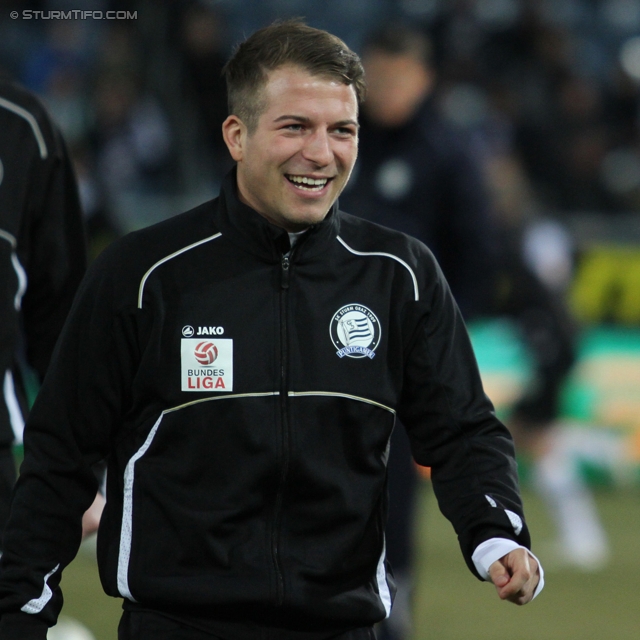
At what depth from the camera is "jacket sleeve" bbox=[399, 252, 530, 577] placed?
99.5 inches

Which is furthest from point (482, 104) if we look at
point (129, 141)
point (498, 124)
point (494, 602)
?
point (494, 602)

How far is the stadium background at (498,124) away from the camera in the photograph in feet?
29.1

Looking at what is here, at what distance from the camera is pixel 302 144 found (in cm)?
244

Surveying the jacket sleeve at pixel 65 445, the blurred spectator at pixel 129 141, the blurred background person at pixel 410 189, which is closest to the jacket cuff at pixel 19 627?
the jacket sleeve at pixel 65 445

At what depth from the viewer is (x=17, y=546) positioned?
2408 millimetres

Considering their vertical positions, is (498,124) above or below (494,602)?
above

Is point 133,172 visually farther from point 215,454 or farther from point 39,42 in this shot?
point 215,454

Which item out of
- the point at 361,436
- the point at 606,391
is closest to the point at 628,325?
the point at 606,391

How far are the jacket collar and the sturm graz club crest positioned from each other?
14 cm

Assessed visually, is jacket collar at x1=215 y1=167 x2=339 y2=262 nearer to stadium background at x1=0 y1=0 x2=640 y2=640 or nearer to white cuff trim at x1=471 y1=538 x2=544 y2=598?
white cuff trim at x1=471 y1=538 x2=544 y2=598

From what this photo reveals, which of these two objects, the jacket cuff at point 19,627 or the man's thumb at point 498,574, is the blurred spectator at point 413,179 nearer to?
the man's thumb at point 498,574

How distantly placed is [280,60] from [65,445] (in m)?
0.84

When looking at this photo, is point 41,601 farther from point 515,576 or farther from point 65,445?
point 515,576

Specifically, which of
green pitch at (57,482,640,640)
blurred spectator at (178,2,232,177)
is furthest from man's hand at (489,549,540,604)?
blurred spectator at (178,2,232,177)
